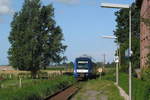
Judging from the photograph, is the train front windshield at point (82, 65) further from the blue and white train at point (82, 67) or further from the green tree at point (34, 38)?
the green tree at point (34, 38)

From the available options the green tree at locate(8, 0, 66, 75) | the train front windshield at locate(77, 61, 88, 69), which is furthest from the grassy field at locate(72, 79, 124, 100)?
the green tree at locate(8, 0, 66, 75)

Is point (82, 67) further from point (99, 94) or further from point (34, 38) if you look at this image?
point (99, 94)

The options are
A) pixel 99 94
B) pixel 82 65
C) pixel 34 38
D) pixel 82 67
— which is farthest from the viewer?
pixel 34 38

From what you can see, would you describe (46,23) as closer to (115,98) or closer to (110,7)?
(115,98)

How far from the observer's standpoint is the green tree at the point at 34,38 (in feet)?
301

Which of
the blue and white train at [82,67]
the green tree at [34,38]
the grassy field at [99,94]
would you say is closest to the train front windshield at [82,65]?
the blue and white train at [82,67]

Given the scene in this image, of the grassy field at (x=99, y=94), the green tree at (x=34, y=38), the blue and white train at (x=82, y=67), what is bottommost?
the grassy field at (x=99, y=94)

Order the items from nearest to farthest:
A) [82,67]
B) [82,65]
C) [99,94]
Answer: [99,94]
[82,65]
[82,67]

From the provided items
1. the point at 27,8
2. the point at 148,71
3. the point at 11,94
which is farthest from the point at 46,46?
the point at 148,71

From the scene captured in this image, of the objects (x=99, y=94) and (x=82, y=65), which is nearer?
(x=99, y=94)

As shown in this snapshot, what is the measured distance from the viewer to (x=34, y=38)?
9256cm

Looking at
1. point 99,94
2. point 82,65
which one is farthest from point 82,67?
point 99,94

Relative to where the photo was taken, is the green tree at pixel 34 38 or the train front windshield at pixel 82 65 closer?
the train front windshield at pixel 82 65

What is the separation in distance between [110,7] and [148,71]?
4.89 meters
